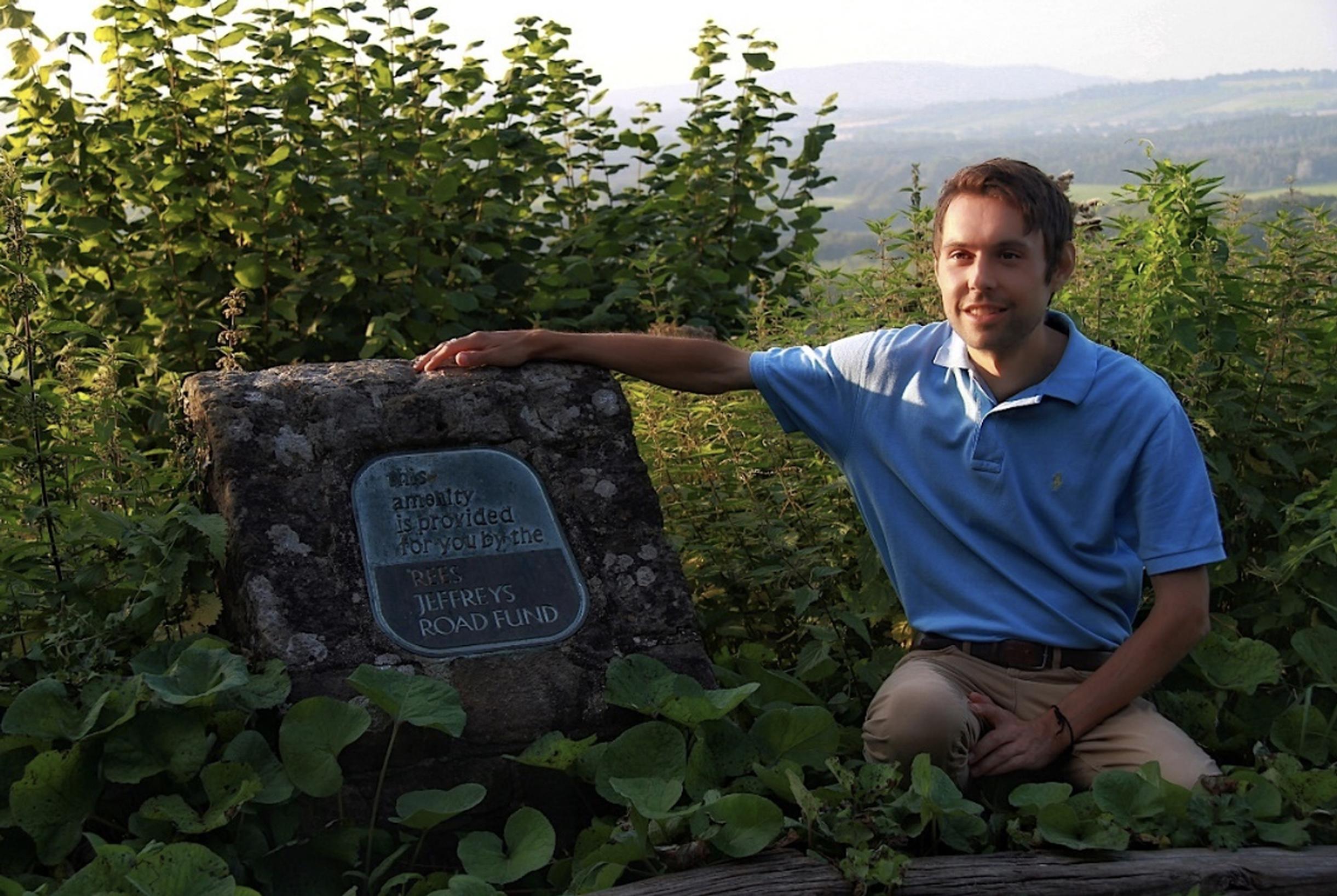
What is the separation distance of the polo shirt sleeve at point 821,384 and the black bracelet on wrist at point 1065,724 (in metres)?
0.79

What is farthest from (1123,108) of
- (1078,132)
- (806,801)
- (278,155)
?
(806,801)

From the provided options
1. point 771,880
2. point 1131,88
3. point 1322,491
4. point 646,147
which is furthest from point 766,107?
point 1131,88

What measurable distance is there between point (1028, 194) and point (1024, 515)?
68 cm

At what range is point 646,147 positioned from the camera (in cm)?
736

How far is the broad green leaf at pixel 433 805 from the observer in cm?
279

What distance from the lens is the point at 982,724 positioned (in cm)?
313

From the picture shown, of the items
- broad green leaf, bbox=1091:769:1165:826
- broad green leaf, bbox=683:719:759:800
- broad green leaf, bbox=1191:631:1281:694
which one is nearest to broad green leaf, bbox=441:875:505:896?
broad green leaf, bbox=683:719:759:800

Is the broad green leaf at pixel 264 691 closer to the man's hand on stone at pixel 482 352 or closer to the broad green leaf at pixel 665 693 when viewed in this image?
the broad green leaf at pixel 665 693

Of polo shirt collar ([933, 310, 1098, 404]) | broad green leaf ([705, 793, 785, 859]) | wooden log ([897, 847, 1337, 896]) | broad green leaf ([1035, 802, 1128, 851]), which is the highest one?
polo shirt collar ([933, 310, 1098, 404])

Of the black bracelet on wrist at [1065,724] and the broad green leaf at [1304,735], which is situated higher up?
the black bracelet on wrist at [1065,724]

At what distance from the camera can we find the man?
301 centimetres

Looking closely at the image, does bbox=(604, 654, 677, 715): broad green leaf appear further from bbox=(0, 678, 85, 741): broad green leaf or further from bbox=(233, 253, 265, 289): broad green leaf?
bbox=(233, 253, 265, 289): broad green leaf

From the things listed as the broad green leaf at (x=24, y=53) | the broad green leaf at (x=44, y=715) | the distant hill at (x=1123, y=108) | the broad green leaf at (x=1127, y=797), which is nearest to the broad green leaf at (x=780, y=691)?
the broad green leaf at (x=1127, y=797)

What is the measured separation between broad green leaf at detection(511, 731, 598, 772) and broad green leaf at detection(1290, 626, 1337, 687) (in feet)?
5.52
